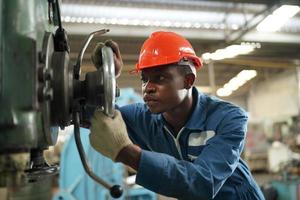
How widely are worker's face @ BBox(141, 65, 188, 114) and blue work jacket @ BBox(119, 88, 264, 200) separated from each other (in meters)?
0.13

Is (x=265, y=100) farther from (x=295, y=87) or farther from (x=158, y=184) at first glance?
(x=158, y=184)

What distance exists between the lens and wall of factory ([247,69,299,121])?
24.1 feet

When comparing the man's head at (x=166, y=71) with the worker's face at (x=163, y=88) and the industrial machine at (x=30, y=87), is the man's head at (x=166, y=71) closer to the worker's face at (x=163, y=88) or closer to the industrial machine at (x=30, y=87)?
the worker's face at (x=163, y=88)

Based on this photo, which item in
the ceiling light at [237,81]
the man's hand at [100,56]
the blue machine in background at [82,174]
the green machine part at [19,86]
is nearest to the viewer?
the green machine part at [19,86]

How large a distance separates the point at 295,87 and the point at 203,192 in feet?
22.8

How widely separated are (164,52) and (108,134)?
537 mm

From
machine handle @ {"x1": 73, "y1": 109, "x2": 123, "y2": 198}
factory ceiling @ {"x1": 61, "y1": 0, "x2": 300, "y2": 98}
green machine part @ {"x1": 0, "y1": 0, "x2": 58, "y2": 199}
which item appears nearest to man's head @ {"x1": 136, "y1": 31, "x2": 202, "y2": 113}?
machine handle @ {"x1": 73, "y1": 109, "x2": 123, "y2": 198}

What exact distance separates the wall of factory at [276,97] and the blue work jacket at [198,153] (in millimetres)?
6111

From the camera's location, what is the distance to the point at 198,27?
13.8 feet

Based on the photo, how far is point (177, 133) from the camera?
1.33m

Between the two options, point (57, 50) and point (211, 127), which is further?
point (211, 127)

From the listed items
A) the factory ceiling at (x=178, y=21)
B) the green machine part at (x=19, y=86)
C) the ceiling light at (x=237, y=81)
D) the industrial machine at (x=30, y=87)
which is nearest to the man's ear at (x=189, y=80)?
the industrial machine at (x=30, y=87)

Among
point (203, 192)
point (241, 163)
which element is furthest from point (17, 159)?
point (241, 163)

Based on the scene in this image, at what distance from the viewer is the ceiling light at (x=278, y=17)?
10.9 ft
